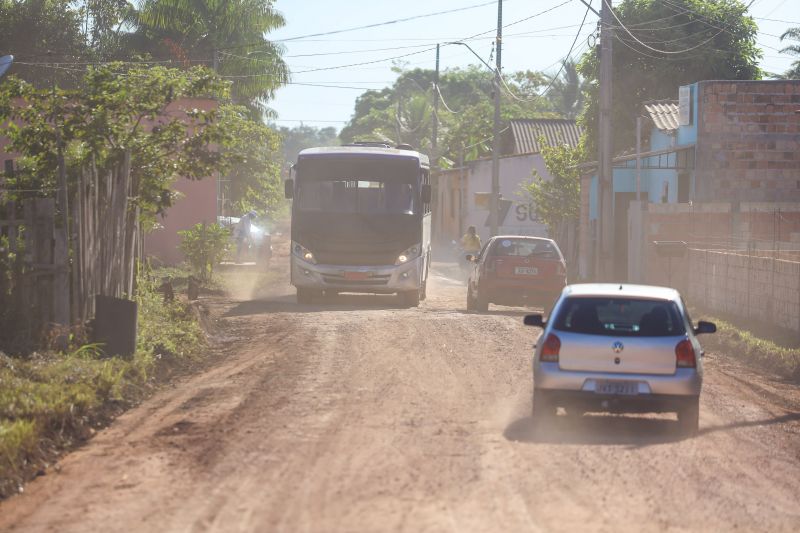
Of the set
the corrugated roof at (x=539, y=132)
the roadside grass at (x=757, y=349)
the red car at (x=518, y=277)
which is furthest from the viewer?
the corrugated roof at (x=539, y=132)

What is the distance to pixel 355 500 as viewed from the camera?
829 cm

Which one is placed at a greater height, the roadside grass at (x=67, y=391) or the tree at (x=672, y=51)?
the tree at (x=672, y=51)

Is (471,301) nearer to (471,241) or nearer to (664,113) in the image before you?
(471,241)

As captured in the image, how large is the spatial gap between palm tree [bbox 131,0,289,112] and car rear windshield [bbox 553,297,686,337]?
4207cm

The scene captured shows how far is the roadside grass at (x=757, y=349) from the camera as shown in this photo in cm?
1688

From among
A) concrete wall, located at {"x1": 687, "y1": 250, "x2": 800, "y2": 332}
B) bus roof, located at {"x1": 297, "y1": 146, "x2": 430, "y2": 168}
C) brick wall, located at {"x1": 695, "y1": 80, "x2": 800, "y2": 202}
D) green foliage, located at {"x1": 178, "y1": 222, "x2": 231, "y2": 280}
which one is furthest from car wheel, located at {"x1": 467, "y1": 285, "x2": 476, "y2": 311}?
brick wall, located at {"x1": 695, "y1": 80, "x2": 800, "y2": 202}

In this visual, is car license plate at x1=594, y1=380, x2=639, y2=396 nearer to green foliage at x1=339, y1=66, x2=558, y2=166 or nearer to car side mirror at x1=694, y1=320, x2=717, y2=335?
car side mirror at x1=694, y1=320, x2=717, y2=335

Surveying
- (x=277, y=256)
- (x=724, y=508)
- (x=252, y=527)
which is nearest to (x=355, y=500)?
(x=252, y=527)

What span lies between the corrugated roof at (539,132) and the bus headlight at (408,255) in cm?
3848

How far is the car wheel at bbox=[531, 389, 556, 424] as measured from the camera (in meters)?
11.6

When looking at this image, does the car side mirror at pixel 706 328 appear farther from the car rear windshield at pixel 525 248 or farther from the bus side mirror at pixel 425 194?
the bus side mirror at pixel 425 194

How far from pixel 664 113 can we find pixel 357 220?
1793cm

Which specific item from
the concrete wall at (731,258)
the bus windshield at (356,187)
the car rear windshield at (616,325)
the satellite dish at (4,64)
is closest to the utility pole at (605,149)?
the concrete wall at (731,258)

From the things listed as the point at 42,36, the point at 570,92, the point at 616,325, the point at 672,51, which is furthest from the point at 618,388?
the point at 570,92
